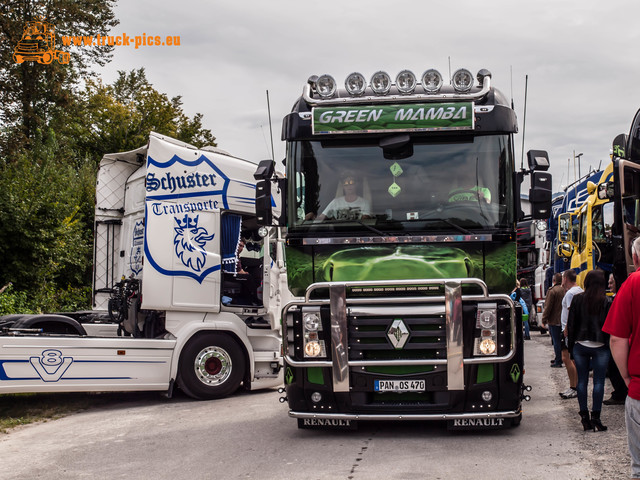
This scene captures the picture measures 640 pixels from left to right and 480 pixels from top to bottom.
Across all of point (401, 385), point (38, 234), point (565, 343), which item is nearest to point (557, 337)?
point (565, 343)

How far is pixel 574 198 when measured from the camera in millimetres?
19062

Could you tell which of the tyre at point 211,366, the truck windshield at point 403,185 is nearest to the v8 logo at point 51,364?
the tyre at point 211,366

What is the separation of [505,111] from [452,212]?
1.24 metres

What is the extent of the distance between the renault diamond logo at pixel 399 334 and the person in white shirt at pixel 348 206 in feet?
4.10

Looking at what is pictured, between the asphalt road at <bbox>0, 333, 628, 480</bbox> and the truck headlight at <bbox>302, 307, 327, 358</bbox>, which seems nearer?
the asphalt road at <bbox>0, 333, 628, 480</bbox>

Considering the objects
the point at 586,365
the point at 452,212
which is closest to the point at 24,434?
the point at 452,212

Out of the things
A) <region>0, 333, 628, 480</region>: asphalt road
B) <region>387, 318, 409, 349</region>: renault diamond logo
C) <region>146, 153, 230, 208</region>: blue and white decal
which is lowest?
<region>0, 333, 628, 480</region>: asphalt road

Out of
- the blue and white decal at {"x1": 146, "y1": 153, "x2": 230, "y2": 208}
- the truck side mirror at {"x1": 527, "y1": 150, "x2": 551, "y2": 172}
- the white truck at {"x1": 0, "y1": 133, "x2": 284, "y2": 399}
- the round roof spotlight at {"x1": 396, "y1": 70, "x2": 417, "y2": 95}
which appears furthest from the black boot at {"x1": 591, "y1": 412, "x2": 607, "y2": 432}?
the blue and white decal at {"x1": 146, "y1": 153, "x2": 230, "y2": 208}

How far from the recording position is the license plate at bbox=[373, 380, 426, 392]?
295 inches

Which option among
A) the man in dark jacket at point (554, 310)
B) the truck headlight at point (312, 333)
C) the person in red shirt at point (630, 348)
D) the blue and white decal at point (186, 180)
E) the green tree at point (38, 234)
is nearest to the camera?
the person in red shirt at point (630, 348)

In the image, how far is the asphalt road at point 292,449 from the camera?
6.55m

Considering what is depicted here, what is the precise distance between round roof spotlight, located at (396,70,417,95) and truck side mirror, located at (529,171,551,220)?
162 cm

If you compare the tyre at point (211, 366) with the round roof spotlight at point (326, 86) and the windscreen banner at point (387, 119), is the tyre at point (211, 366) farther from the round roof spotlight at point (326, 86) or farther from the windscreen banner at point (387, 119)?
the round roof spotlight at point (326, 86)

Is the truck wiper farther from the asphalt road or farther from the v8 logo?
the v8 logo
